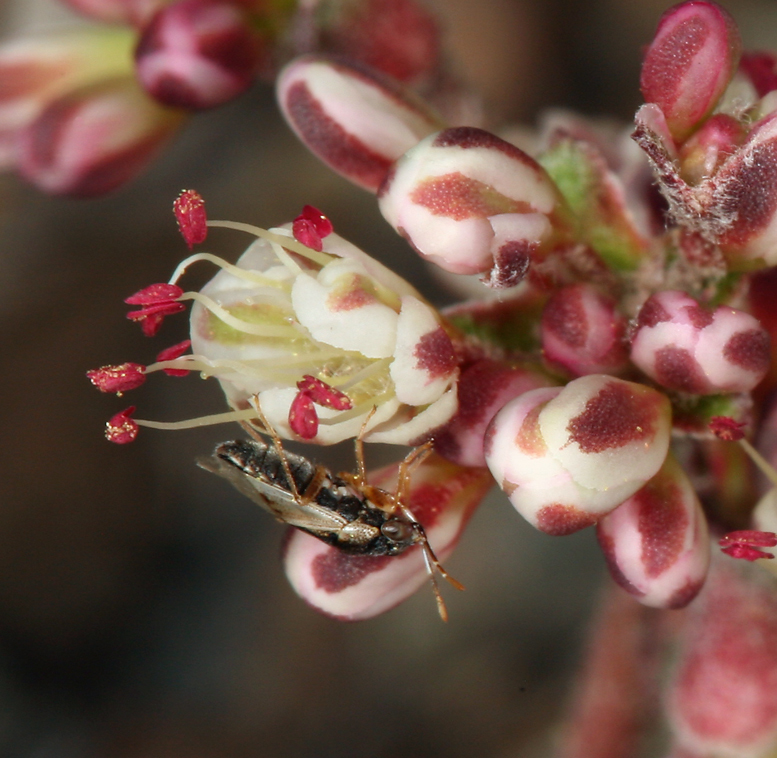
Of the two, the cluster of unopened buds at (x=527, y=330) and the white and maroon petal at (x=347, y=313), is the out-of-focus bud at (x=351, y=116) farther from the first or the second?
the white and maroon petal at (x=347, y=313)

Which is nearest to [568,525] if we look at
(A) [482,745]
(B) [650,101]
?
(B) [650,101]

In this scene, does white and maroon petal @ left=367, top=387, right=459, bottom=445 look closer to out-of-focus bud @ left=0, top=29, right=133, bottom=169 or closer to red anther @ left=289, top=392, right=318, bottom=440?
red anther @ left=289, top=392, right=318, bottom=440

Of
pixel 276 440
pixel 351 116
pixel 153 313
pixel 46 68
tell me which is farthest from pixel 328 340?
pixel 46 68

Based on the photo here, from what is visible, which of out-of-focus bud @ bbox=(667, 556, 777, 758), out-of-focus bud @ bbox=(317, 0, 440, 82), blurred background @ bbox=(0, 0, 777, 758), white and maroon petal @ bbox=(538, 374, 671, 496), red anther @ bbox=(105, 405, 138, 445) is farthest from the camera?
blurred background @ bbox=(0, 0, 777, 758)

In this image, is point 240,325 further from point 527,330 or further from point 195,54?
point 195,54

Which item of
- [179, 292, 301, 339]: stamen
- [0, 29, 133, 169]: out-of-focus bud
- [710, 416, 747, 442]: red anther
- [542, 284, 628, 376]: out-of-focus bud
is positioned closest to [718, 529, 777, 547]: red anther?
[710, 416, 747, 442]: red anther

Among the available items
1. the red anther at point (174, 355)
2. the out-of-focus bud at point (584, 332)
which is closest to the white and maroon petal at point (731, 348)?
the out-of-focus bud at point (584, 332)
